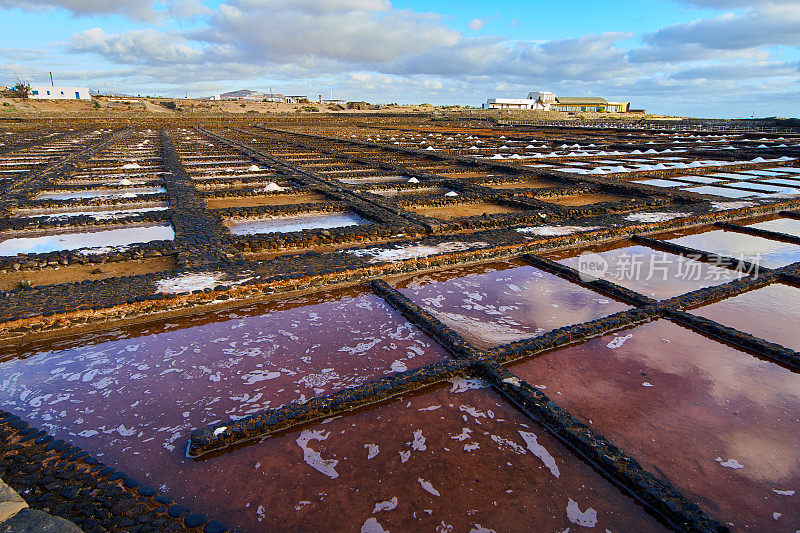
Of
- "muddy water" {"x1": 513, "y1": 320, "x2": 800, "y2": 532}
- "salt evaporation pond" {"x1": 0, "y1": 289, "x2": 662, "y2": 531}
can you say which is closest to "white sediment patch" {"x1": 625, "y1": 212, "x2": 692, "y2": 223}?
"muddy water" {"x1": 513, "y1": 320, "x2": 800, "y2": 532}

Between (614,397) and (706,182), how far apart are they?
305 inches

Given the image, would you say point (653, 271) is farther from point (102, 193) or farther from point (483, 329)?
point (102, 193)

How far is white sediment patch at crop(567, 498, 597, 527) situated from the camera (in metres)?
1.52

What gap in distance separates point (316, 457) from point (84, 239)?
13.6 feet

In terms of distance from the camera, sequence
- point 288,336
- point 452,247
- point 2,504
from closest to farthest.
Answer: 1. point 2,504
2. point 288,336
3. point 452,247

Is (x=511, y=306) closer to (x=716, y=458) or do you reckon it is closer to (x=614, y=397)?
(x=614, y=397)

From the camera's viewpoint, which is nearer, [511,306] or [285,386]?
[285,386]

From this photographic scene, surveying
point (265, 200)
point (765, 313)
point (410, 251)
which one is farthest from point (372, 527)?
point (265, 200)

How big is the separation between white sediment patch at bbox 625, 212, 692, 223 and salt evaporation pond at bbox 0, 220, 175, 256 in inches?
196

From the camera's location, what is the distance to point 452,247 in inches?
164

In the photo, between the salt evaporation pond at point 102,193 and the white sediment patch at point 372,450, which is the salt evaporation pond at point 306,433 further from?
the salt evaporation pond at point 102,193

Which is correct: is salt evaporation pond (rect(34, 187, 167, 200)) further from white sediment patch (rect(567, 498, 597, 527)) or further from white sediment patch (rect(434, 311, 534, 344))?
white sediment patch (rect(567, 498, 597, 527))

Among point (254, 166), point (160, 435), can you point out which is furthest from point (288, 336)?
point (254, 166)

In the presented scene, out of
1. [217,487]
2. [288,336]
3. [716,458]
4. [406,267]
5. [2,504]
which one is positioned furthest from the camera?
[406,267]
